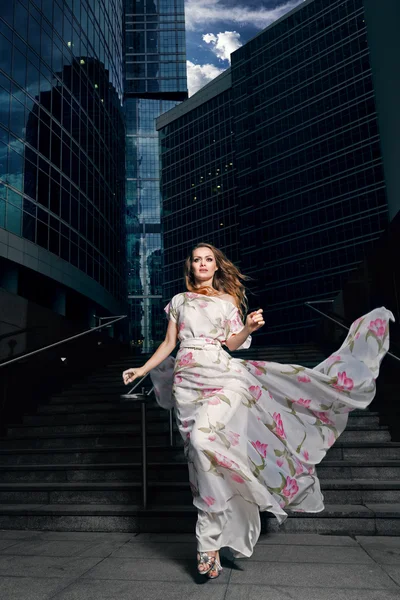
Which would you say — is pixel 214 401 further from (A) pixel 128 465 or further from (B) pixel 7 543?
(A) pixel 128 465

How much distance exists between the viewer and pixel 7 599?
2.38m

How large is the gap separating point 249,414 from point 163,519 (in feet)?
4.29

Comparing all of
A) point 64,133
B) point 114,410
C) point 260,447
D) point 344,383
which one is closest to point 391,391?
point 344,383

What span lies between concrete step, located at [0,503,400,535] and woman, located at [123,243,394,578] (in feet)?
1.53

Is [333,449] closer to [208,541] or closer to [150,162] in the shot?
[208,541]

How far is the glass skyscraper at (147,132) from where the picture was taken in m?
87.9

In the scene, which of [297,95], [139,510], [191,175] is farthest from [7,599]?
[191,175]

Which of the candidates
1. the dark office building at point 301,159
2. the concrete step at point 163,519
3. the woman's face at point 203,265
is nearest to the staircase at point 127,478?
the concrete step at point 163,519

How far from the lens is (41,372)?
25.7 feet

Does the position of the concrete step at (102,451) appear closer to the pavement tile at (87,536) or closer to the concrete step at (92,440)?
the concrete step at (92,440)

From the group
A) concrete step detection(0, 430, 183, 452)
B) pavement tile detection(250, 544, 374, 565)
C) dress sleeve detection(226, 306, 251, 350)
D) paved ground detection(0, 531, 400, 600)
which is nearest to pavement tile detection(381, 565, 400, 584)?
paved ground detection(0, 531, 400, 600)

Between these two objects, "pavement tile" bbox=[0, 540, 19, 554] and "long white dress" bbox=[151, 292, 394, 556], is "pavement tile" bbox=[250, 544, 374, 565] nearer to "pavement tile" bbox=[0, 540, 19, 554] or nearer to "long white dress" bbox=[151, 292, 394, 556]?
"long white dress" bbox=[151, 292, 394, 556]

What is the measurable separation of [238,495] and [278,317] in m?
60.6

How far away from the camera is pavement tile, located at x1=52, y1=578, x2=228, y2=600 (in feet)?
7.88
